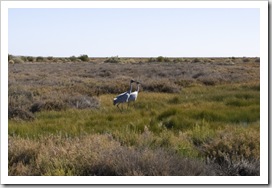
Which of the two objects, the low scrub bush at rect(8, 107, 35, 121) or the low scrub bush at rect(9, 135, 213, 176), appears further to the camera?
the low scrub bush at rect(8, 107, 35, 121)

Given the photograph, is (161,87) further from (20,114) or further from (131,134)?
(131,134)

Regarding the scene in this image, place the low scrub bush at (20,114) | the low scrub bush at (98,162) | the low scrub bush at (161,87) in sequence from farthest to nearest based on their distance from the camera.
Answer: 1. the low scrub bush at (161,87)
2. the low scrub bush at (20,114)
3. the low scrub bush at (98,162)

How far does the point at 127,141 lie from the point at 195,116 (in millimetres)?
4282

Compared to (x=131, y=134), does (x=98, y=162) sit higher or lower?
lower

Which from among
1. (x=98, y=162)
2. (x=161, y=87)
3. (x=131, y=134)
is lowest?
(x=98, y=162)

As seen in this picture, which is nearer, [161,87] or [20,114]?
[20,114]

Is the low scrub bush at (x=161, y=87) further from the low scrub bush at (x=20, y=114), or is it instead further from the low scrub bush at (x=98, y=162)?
the low scrub bush at (x=98, y=162)

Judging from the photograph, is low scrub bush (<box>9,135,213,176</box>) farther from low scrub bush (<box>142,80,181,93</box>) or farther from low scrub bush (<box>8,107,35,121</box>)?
low scrub bush (<box>142,80,181,93</box>)

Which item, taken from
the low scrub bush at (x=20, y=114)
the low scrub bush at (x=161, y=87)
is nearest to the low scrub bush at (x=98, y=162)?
the low scrub bush at (x=20, y=114)

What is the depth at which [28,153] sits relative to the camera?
19.7 ft

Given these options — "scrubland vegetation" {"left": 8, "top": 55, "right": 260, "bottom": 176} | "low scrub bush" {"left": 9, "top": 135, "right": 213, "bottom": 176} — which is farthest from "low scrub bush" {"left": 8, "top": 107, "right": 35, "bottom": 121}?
"low scrub bush" {"left": 9, "top": 135, "right": 213, "bottom": 176}

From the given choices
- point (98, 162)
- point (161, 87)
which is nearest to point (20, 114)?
point (98, 162)

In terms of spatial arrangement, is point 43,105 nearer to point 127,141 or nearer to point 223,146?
point 127,141

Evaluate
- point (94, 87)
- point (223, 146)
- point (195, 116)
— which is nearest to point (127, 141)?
point (223, 146)
